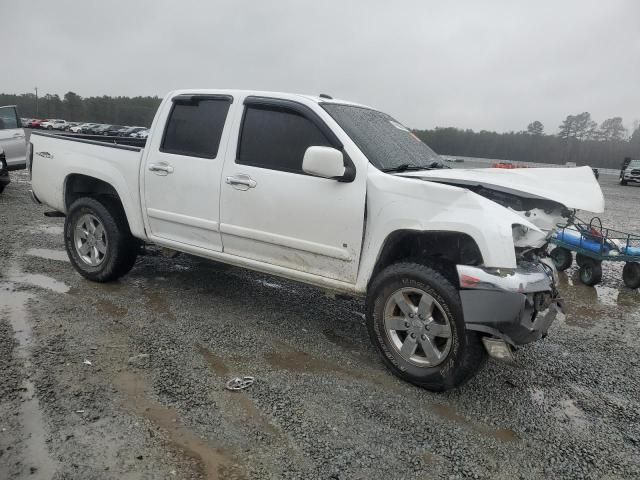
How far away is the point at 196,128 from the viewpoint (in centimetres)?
440

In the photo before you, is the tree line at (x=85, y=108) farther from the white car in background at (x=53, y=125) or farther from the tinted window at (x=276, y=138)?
the tinted window at (x=276, y=138)

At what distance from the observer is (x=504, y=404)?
126 inches

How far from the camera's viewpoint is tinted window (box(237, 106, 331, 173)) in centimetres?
380

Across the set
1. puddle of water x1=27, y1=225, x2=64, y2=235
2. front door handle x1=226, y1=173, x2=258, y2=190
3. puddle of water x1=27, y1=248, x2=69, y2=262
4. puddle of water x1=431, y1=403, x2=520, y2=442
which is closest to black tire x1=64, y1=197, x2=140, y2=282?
puddle of water x1=27, y1=248, x2=69, y2=262

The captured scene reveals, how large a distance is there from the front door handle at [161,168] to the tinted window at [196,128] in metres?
0.15

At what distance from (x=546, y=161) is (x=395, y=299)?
1900 inches

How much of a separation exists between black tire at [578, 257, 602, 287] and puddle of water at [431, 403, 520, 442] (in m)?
4.19

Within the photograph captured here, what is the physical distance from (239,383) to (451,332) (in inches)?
55.6

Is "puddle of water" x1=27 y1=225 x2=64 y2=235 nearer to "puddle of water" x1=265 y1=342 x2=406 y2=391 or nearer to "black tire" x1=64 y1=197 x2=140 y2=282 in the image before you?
"black tire" x1=64 y1=197 x2=140 y2=282

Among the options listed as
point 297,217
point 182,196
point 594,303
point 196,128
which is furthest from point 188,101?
point 594,303

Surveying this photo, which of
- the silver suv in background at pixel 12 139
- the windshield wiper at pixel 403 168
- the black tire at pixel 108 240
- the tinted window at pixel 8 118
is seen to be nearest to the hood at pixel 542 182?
the windshield wiper at pixel 403 168

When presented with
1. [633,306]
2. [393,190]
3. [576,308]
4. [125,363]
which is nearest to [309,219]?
[393,190]

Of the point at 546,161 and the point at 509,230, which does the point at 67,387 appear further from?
the point at 546,161

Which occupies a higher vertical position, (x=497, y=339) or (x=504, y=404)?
(x=497, y=339)
